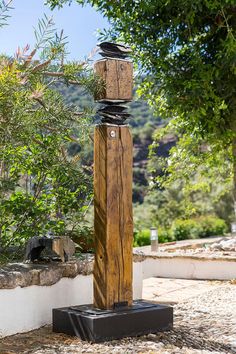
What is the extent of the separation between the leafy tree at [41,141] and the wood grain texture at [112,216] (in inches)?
21.0

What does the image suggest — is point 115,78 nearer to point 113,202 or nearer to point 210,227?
point 113,202

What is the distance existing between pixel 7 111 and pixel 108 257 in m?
1.44

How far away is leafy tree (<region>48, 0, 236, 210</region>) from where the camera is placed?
8617mm

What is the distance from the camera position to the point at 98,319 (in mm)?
4863

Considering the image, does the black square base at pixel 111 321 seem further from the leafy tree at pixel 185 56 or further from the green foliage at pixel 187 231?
the green foliage at pixel 187 231

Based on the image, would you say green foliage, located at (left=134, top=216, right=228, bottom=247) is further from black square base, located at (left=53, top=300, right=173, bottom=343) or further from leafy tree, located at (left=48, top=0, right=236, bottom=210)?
black square base, located at (left=53, top=300, right=173, bottom=343)

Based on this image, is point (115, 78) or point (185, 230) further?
point (185, 230)

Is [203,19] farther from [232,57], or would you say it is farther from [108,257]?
[108,257]

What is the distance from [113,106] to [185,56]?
439 centimetres

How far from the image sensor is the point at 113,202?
5.13 metres

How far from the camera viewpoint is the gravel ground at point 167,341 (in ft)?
15.3

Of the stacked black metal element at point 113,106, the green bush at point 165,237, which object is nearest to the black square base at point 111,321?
the stacked black metal element at point 113,106

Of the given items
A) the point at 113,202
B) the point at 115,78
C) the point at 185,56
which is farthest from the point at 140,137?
the point at 113,202

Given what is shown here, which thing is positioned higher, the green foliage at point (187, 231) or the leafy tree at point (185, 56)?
the leafy tree at point (185, 56)
